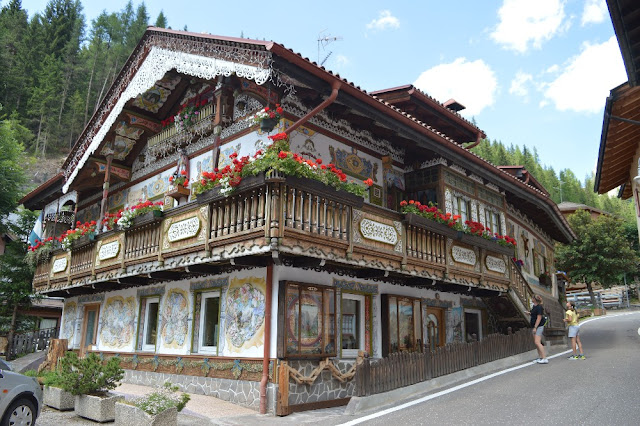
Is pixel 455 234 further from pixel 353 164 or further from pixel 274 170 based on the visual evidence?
pixel 274 170

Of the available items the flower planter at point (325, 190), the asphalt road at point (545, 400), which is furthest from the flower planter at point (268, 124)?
the asphalt road at point (545, 400)

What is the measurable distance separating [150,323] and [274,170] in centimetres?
827

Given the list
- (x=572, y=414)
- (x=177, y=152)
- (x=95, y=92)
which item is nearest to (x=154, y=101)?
(x=177, y=152)

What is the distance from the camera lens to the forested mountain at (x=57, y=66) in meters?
58.3

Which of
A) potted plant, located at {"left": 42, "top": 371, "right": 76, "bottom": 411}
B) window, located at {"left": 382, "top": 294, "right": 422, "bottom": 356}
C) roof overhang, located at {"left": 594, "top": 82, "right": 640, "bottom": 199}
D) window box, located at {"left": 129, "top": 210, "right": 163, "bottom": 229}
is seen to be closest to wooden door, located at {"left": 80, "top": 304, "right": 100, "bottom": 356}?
window box, located at {"left": 129, "top": 210, "right": 163, "bottom": 229}

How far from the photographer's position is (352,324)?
42.1 ft

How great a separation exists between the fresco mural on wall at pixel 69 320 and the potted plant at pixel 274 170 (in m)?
11.5

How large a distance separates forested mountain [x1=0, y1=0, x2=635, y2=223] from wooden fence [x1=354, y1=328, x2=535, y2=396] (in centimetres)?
5131

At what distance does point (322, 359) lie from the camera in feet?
37.5

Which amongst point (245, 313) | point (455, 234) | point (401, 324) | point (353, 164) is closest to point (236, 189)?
point (245, 313)

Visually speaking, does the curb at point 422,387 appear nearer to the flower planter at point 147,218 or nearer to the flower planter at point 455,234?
the flower planter at point 455,234

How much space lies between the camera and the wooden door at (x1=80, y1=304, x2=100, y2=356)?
1814cm

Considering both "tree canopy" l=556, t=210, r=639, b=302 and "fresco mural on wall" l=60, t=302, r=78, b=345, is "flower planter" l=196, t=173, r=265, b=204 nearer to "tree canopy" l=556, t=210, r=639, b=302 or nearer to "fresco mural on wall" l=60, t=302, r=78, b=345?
"fresco mural on wall" l=60, t=302, r=78, b=345

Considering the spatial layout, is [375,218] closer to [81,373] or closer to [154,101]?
[81,373]
